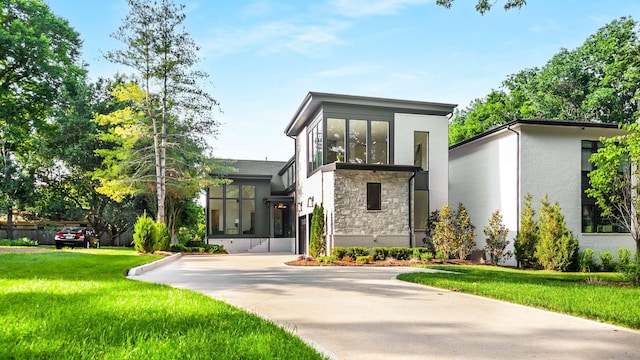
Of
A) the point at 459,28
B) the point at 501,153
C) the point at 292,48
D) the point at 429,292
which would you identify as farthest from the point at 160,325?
the point at 501,153

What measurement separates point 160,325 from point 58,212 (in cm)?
3102

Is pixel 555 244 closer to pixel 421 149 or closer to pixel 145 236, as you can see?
pixel 421 149

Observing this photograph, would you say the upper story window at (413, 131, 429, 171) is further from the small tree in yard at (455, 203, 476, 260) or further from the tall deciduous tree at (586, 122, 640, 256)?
the tall deciduous tree at (586, 122, 640, 256)

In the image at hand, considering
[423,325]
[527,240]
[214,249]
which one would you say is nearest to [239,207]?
[214,249]

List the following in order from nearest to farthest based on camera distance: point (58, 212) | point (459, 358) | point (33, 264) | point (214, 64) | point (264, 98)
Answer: point (459, 358) → point (33, 264) → point (264, 98) → point (214, 64) → point (58, 212)

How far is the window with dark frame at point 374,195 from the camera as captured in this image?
19.5 metres

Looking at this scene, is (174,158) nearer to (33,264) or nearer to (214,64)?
(214,64)

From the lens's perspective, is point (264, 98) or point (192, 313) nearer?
point (192, 313)

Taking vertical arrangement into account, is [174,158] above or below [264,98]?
below

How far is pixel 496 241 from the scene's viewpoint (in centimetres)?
1844

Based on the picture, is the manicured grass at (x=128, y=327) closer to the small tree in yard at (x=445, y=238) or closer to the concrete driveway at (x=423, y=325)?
the concrete driveway at (x=423, y=325)

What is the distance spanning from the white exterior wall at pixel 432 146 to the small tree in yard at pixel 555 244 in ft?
15.9

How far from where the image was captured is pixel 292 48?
17.0 m

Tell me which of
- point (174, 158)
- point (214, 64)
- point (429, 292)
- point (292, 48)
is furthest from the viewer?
point (174, 158)
